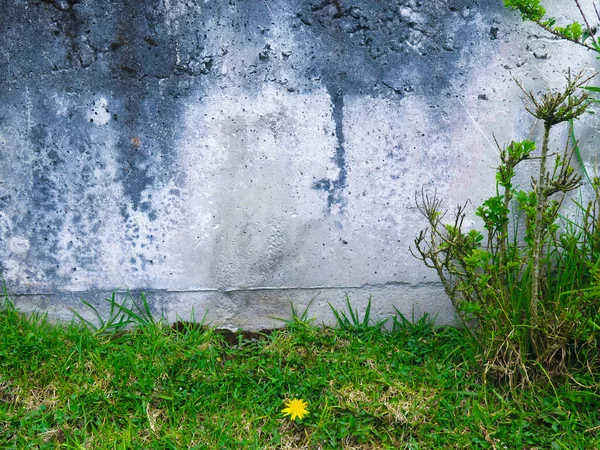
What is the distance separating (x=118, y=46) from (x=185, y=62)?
27 centimetres

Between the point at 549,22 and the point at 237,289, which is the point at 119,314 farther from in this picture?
the point at 549,22

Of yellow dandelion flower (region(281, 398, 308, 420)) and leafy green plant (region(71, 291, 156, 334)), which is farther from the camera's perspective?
leafy green plant (region(71, 291, 156, 334))

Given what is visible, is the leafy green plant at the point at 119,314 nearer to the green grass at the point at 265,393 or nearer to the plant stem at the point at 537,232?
the green grass at the point at 265,393

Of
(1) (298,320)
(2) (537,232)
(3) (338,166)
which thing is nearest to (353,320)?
(1) (298,320)

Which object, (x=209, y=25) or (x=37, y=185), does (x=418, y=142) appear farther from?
(x=37, y=185)

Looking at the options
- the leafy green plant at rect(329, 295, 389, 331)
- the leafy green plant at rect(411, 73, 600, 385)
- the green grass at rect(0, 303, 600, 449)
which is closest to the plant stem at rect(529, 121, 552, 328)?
the leafy green plant at rect(411, 73, 600, 385)

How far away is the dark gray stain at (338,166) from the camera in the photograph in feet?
8.73

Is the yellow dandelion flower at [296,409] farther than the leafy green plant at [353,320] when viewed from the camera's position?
No

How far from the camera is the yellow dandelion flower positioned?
2340mm

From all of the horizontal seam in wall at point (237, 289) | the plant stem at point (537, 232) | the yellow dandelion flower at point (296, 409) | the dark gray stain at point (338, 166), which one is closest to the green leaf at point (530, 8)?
the plant stem at point (537, 232)

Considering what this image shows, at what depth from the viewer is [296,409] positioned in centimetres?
235

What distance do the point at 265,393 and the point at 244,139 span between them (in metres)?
1.02

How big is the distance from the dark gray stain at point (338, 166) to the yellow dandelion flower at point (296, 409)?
807 millimetres

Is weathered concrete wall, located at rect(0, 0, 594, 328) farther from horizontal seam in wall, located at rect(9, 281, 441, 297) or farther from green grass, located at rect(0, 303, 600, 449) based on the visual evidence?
green grass, located at rect(0, 303, 600, 449)
